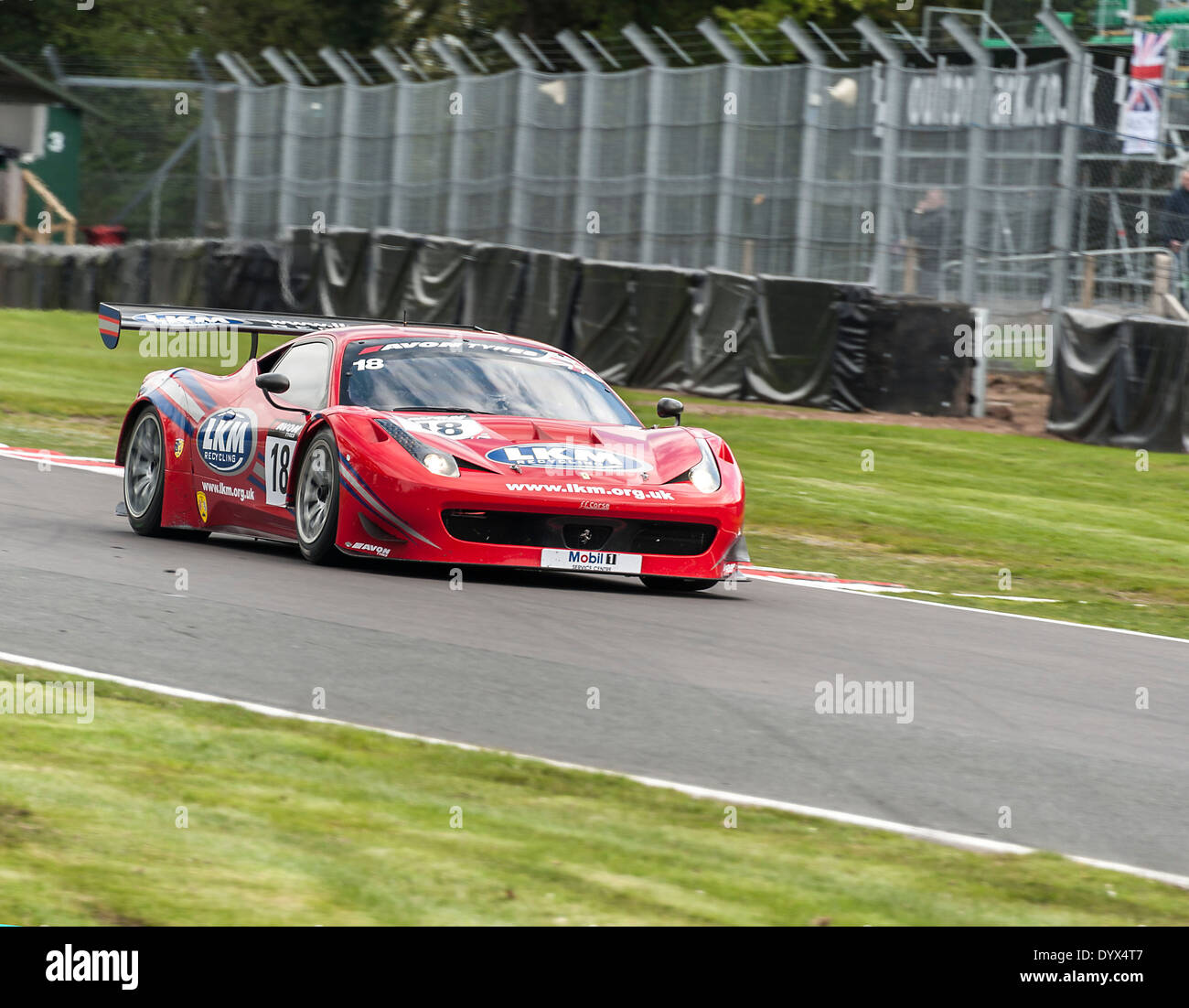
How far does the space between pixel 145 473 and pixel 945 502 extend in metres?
6.81

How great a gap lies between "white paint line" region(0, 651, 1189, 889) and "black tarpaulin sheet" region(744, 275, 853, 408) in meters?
15.5

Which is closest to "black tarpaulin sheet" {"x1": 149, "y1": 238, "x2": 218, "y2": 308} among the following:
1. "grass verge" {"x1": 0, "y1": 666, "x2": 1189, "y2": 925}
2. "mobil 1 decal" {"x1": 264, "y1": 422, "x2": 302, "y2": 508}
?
"mobil 1 decal" {"x1": 264, "y1": 422, "x2": 302, "y2": 508}

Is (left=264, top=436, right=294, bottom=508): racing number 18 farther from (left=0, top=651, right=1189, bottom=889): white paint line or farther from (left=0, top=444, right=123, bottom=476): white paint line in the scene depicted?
(left=0, top=444, right=123, bottom=476): white paint line

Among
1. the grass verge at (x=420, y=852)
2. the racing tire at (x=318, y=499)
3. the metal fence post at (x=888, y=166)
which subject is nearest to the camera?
the grass verge at (x=420, y=852)

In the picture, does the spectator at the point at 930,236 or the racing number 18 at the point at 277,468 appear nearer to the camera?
the racing number 18 at the point at 277,468

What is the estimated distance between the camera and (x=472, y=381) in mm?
10312

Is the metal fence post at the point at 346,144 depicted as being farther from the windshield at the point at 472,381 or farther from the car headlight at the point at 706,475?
the car headlight at the point at 706,475

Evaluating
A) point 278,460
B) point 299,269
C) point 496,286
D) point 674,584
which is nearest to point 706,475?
point 674,584

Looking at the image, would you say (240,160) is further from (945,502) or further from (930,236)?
(945,502)

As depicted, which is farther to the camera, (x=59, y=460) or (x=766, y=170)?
(x=766, y=170)

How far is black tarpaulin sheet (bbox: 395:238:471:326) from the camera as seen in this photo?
26.1 metres

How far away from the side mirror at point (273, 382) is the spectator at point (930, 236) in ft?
44.7

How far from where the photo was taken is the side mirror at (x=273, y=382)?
10.3m

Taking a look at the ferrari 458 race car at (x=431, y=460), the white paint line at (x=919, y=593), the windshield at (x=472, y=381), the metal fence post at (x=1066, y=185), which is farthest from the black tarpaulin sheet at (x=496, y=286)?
the windshield at (x=472, y=381)
